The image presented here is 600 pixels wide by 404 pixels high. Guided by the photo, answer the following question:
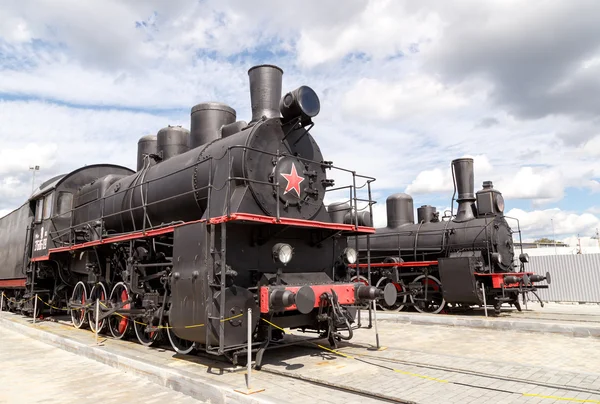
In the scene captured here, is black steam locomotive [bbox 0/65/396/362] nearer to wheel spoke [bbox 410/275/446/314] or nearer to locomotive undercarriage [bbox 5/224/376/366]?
locomotive undercarriage [bbox 5/224/376/366]

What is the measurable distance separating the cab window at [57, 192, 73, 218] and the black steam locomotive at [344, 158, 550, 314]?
8.21 m

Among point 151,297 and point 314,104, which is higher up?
point 314,104

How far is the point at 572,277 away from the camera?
18.9 meters

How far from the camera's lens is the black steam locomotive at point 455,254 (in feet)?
42.1

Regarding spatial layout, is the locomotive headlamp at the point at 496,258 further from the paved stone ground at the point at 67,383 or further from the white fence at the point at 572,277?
the paved stone ground at the point at 67,383

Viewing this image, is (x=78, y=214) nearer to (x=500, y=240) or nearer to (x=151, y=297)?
(x=151, y=297)

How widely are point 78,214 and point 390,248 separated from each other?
10.2 m

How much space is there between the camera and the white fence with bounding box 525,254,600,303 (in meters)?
18.3

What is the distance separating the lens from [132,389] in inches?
229

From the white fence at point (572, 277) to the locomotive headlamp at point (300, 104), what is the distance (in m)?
16.7

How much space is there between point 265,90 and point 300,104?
3.69 ft

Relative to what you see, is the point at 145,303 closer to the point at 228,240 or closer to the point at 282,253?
the point at 228,240

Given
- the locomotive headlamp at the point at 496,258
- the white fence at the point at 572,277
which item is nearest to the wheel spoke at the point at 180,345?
the locomotive headlamp at the point at 496,258

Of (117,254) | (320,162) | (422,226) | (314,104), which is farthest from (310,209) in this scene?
(422,226)
